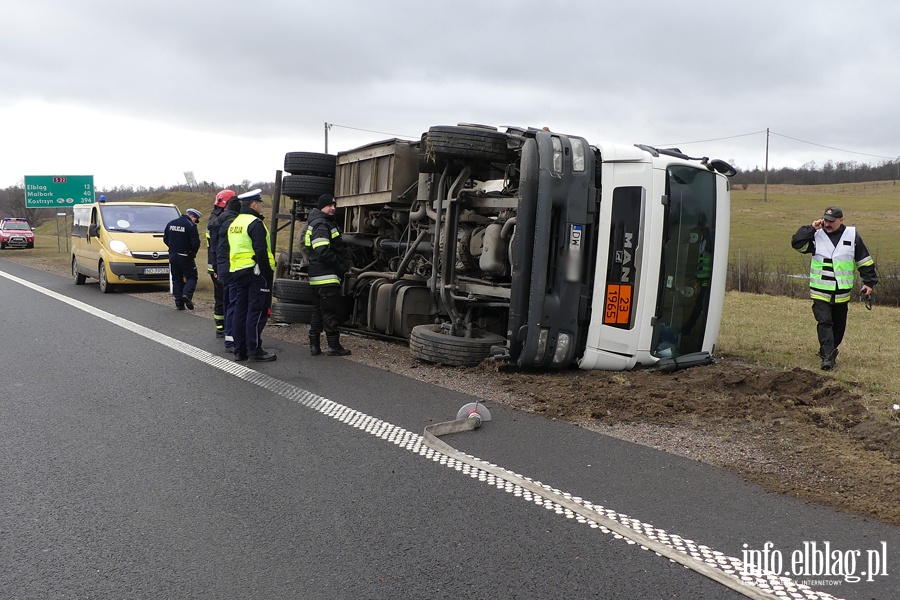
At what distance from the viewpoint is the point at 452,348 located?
7.32 meters

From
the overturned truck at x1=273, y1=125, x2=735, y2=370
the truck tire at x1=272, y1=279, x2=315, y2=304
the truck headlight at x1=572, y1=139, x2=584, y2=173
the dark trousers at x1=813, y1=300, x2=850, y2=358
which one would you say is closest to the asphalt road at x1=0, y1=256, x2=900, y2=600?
the overturned truck at x1=273, y1=125, x2=735, y2=370

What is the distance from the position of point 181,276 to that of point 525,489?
10.1 meters

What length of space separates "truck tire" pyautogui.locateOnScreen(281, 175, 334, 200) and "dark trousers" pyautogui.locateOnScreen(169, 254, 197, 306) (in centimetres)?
308

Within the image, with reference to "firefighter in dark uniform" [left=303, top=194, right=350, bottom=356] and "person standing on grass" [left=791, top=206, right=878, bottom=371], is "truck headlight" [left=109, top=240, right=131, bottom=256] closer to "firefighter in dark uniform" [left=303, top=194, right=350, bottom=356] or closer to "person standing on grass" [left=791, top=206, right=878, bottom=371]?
"firefighter in dark uniform" [left=303, top=194, right=350, bottom=356]

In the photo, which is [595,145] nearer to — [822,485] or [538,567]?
[822,485]

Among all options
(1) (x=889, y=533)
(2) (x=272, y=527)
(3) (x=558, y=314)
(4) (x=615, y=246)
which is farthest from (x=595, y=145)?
(2) (x=272, y=527)

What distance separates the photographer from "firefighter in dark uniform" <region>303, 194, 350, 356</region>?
26.7 feet

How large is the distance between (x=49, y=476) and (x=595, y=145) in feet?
16.5

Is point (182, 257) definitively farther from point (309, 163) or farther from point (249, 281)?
point (249, 281)

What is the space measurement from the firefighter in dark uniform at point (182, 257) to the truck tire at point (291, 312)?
3.01 m

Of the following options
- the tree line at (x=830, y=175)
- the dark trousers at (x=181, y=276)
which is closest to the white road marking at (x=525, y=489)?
the dark trousers at (x=181, y=276)

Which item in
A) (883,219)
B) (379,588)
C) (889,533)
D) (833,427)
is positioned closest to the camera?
(379,588)

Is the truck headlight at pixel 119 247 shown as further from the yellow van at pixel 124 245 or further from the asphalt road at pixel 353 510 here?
the asphalt road at pixel 353 510

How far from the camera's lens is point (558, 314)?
6.73 m
